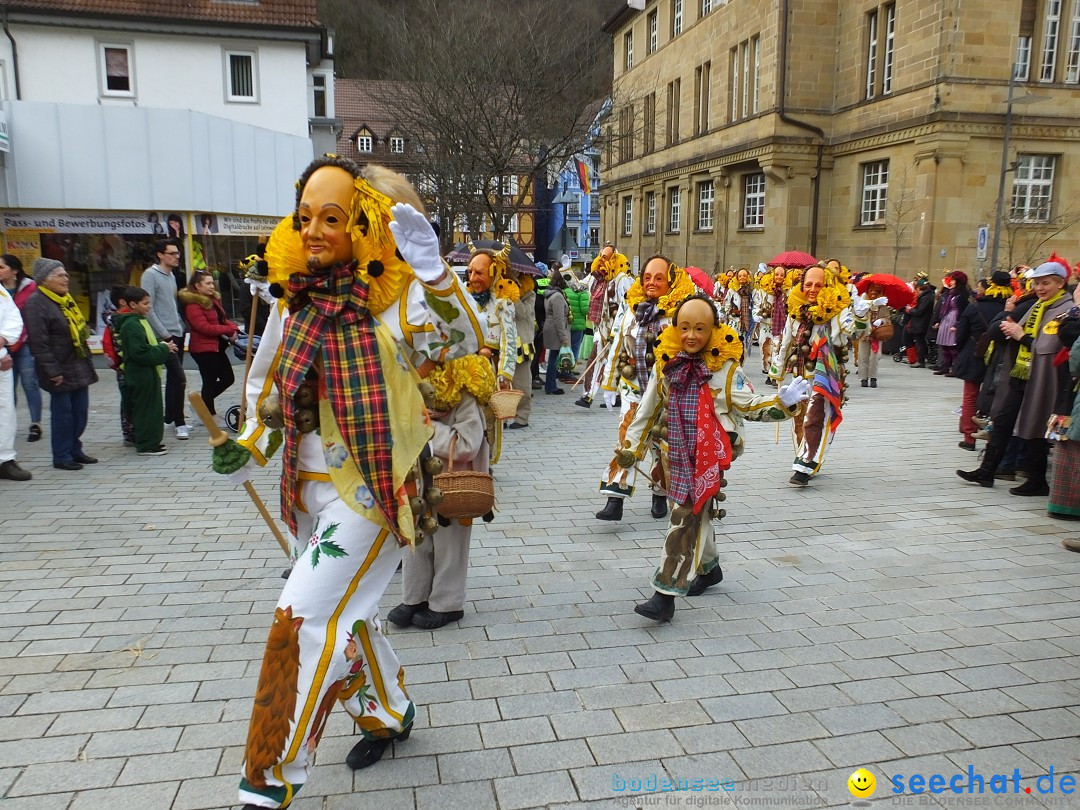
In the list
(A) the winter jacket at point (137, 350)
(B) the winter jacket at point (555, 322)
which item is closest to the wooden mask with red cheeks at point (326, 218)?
(A) the winter jacket at point (137, 350)

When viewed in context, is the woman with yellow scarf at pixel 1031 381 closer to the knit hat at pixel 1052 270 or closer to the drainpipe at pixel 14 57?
the knit hat at pixel 1052 270

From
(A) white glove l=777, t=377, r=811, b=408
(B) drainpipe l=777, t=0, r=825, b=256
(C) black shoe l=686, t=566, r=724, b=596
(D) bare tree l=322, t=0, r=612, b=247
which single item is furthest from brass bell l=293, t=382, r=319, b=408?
(B) drainpipe l=777, t=0, r=825, b=256

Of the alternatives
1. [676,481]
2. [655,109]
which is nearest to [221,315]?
[676,481]

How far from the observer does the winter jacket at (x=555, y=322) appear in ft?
42.3

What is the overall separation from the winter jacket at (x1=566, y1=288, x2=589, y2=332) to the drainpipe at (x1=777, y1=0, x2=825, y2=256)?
16937 millimetres

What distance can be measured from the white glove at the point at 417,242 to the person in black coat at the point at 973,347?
7.52 meters

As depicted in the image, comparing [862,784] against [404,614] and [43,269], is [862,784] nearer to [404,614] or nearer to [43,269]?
[404,614]

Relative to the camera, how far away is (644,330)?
6.75 m

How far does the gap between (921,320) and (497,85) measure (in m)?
11.2

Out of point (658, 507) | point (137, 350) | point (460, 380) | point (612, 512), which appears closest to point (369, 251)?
point (460, 380)

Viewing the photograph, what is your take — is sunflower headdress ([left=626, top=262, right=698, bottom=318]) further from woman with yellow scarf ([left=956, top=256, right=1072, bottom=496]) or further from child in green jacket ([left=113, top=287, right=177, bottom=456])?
child in green jacket ([left=113, top=287, right=177, bottom=456])

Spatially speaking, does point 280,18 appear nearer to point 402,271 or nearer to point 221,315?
point 221,315

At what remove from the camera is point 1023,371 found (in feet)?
24.2

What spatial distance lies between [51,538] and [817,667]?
208 inches
